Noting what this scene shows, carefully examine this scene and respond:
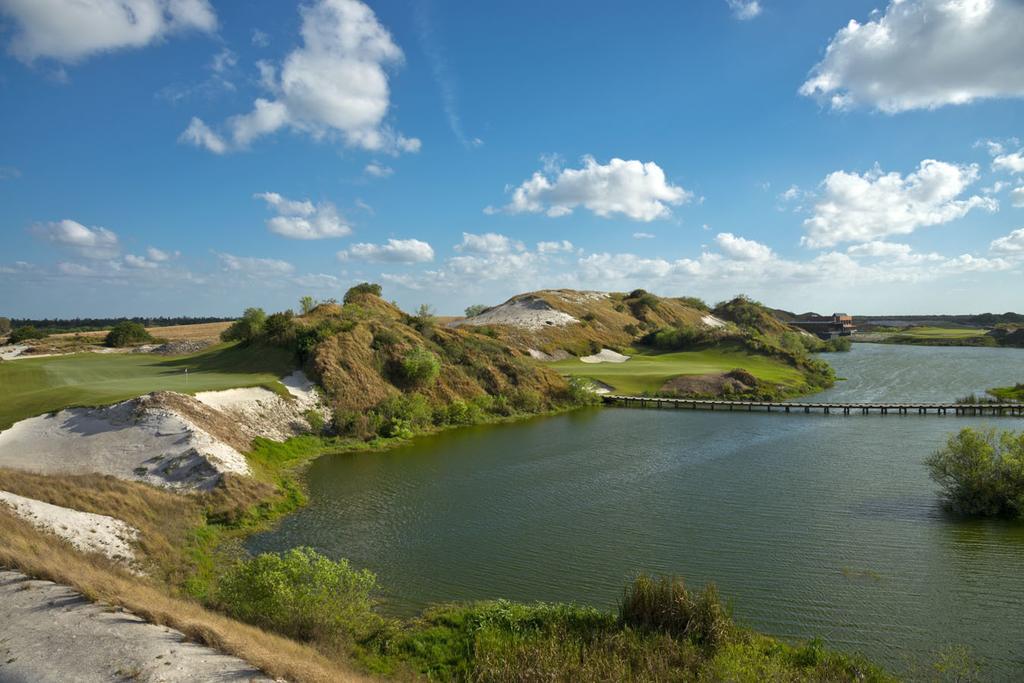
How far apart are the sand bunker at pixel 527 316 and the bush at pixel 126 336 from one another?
5251 centimetres

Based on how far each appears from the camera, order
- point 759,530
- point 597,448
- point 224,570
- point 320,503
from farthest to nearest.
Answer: point 597,448 < point 320,503 < point 759,530 < point 224,570

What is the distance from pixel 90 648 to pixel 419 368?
135 feet

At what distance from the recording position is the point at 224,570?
68.5 ft

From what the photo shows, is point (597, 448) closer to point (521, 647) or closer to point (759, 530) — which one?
point (759, 530)

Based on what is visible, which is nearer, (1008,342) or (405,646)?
(405,646)

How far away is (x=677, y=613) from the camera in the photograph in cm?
1611

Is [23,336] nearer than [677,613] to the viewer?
No

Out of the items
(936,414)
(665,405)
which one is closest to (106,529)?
(665,405)

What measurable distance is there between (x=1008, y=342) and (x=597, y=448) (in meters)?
168

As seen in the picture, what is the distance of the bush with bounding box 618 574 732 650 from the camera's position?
1565cm

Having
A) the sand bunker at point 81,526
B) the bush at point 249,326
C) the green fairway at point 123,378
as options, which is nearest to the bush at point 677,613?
the sand bunker at point 81,526

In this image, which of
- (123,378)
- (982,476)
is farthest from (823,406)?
(123,378)

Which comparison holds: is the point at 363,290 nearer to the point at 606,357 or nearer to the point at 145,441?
the point at 606,357

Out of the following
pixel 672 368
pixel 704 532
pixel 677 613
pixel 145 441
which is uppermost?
pixel 672 368
